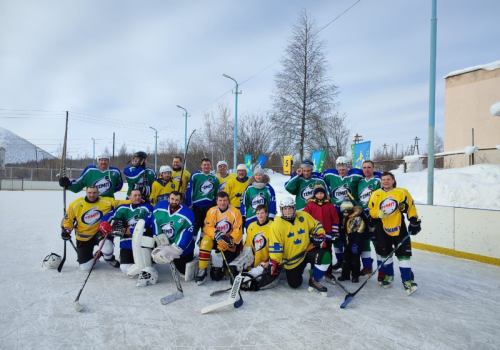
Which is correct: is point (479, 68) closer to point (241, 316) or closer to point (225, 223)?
point (225, 223)

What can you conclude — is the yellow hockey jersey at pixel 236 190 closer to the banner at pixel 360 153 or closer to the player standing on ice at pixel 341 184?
the player standing on ice at pixel 341 184

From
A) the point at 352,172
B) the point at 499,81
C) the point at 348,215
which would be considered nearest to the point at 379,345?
the point at 348,215

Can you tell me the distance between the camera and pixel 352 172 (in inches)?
164

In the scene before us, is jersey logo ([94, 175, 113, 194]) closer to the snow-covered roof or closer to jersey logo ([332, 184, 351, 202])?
jersey logo ([332, 184, 351, 202])

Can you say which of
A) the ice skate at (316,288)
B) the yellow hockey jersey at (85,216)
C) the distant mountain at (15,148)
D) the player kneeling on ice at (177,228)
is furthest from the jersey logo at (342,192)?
the distant mountain at (15,148)

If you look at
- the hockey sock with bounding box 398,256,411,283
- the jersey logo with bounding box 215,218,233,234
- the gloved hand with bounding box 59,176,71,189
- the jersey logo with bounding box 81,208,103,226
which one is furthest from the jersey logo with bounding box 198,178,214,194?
the hockey sock with bounding box 398,256,411,283

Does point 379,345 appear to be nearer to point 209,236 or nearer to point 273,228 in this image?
point 273,228

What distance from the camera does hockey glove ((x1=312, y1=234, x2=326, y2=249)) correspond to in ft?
10.8

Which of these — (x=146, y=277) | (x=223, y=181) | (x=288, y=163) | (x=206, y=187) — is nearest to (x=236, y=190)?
(x=223, y=181)

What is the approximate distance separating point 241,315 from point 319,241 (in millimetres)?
1125

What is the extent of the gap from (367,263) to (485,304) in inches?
45.7

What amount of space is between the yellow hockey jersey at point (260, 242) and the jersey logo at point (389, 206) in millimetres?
1246

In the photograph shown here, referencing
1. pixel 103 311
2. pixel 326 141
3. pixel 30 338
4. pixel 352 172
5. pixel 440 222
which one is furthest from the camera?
pixel 326 141

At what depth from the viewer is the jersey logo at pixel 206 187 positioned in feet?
15.1
